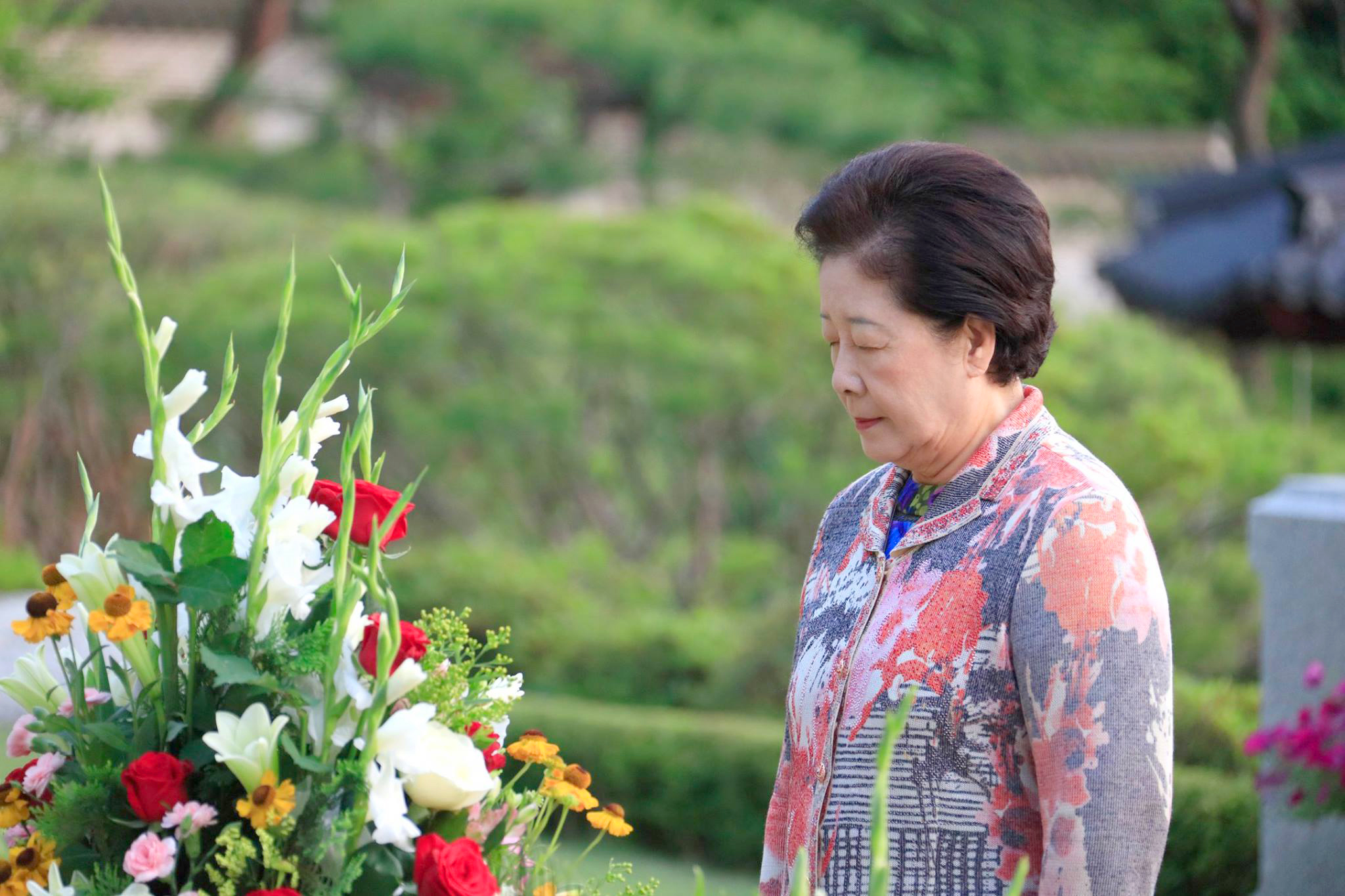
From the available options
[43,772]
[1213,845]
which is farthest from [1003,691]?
[1213,845]

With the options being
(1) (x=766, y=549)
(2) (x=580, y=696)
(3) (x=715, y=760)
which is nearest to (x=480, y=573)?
(2) (x=580, y=696)

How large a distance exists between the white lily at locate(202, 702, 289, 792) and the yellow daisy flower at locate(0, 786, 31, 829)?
25 centimetres

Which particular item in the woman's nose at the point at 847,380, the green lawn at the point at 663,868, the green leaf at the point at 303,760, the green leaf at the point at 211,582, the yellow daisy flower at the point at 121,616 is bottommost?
the green lawn at the point at 663,868

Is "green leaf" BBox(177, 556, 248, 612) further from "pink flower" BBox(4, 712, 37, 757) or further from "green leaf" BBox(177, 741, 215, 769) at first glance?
"pink flower" BBox(4, 712, 37, 757)

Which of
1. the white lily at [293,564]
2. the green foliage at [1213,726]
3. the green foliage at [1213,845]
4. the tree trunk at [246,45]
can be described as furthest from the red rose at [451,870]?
the tree trunk at [246,45]

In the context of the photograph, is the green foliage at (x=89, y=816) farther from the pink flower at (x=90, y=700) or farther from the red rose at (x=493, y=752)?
the red rose at (x=493, y=752)

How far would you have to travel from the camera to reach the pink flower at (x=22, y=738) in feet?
4.27

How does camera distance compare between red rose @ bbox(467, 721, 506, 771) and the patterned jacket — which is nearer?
red rose @ bbox(467, 721, 506, 771)

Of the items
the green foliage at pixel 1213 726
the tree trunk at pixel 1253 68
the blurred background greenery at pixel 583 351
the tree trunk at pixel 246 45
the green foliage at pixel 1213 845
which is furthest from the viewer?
the tree trunk at pixel 1253 68

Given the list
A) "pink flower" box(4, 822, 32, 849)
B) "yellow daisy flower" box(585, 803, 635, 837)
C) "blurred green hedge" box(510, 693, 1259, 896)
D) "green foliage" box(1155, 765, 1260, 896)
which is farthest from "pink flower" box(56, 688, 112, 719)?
"blurred green hedge" box(510, 693, 1259, 896)

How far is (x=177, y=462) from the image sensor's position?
1228mm

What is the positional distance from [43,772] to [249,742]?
0.23 metres

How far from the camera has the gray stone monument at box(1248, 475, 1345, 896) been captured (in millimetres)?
3967

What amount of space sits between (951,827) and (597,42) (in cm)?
1279
